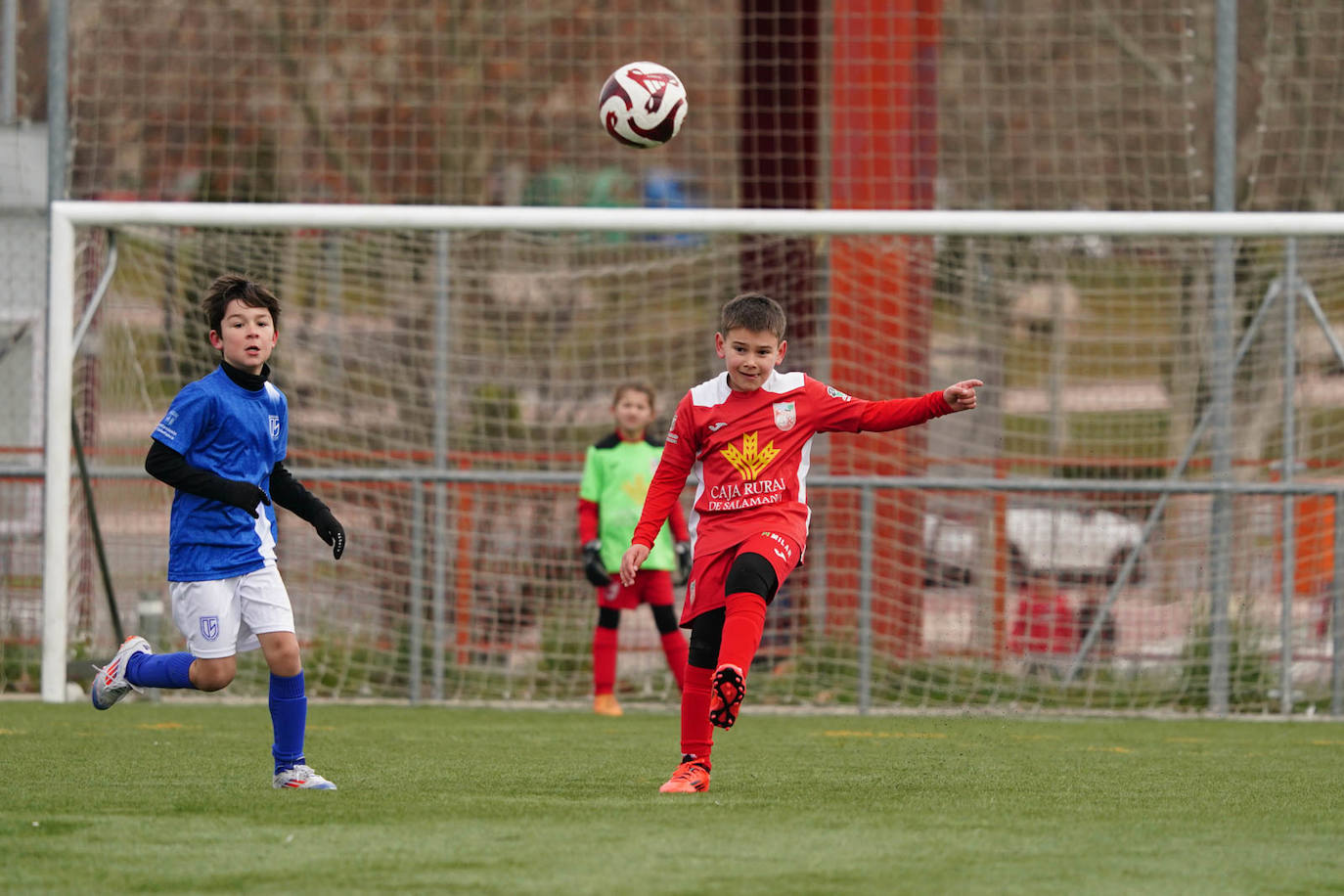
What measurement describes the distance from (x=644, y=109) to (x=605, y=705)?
11.5ft

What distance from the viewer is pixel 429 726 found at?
8.16 meters

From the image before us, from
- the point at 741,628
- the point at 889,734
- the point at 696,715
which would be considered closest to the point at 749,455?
the point at 741,628

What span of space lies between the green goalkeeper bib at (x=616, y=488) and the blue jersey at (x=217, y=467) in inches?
151

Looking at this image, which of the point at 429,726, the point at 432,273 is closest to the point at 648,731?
the point at 429,726

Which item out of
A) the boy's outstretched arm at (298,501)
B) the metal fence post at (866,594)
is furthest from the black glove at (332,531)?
the metal fence post at (866,594)

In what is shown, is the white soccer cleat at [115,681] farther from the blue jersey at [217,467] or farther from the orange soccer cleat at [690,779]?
the orange soccer cleat at [690,779]

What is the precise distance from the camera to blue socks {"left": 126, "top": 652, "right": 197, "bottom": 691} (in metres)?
5.48

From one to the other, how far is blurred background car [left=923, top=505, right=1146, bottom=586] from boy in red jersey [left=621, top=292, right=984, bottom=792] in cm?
472

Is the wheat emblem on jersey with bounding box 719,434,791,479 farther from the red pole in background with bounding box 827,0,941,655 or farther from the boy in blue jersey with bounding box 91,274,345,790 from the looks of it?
the red pole in background with bounding box 827,0,941,655

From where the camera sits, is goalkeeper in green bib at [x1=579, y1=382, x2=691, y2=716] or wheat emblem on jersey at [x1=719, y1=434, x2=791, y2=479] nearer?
wheat emblem on jersey at [x1=719, y1=434, x2=791, y2=479]

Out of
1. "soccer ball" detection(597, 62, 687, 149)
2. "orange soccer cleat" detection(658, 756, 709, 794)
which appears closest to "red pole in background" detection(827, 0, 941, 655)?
"soccer ball" detection(597, 62, 687, 149)

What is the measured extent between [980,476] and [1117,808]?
587 cm

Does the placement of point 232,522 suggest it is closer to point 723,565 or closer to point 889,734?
point 723,565

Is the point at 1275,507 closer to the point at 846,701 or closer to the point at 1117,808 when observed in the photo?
the point at 846,701
